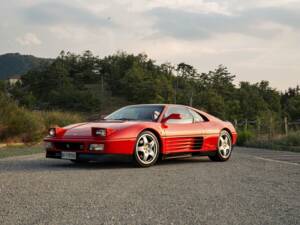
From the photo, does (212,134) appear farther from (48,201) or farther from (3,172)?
(48,201)

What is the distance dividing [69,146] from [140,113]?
5.55ft

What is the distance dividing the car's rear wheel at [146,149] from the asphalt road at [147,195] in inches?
9.0

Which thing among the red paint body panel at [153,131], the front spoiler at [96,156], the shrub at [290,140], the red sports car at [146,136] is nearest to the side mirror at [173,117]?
the red sports car at [146,136]

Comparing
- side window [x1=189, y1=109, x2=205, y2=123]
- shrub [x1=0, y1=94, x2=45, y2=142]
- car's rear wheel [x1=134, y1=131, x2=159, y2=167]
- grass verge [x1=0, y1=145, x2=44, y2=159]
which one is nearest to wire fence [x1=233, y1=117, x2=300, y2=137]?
shrub [x1=0, y1=94, x2=45, y2=142]

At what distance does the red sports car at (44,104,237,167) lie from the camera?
30.5 feet

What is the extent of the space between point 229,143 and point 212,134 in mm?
684

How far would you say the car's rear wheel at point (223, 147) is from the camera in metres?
11.2

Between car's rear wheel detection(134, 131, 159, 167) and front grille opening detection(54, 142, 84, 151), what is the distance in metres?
0.98

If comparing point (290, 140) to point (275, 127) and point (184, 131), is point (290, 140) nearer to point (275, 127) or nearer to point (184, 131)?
point (275, 127)

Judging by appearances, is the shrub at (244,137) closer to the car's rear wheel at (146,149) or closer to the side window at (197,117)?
the side window at (197,117)

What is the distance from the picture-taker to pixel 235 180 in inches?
306

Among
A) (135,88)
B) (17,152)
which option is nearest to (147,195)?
(17,152)

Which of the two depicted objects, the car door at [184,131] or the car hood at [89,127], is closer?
the car hood at [89,127]

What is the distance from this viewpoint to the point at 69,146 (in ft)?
31.1
